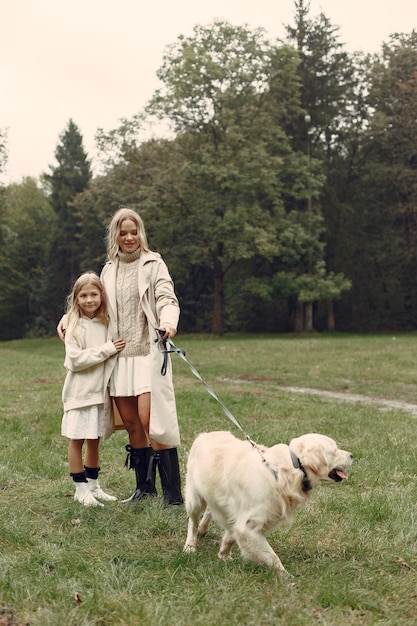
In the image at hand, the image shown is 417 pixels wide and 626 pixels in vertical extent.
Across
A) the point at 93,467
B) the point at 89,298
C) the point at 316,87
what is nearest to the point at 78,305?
the point at 89,298

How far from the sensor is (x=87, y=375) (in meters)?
5.40

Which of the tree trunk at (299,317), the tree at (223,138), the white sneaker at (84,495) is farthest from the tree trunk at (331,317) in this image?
the white sneaker at (84,495)

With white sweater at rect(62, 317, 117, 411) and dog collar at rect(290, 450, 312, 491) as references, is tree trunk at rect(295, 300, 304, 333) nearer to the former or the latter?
white sweater at rect(62, 317, 117, 411)

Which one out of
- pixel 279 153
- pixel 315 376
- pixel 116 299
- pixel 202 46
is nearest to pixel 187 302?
pixel 279 153

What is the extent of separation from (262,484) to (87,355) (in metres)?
2.04

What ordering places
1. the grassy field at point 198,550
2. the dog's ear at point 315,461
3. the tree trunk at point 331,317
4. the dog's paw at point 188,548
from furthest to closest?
the tree trunk at point 331,317, the dog's paw at point 188,548, the dog's ear at point 315,461, the grassy field at point 198,550

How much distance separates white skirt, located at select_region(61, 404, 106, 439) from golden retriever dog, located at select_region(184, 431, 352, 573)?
1.47 meters

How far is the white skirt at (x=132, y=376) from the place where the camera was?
522cm

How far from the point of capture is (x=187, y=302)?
41406mm

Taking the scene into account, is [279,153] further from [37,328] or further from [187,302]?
[37,328]

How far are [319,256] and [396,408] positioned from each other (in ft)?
82.7

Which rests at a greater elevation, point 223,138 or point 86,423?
point 223,138

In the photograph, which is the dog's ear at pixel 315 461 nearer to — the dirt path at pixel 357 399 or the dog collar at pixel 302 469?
the dog collar at pixel 302 469

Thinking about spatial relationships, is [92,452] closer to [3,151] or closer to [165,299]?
[165,299]
